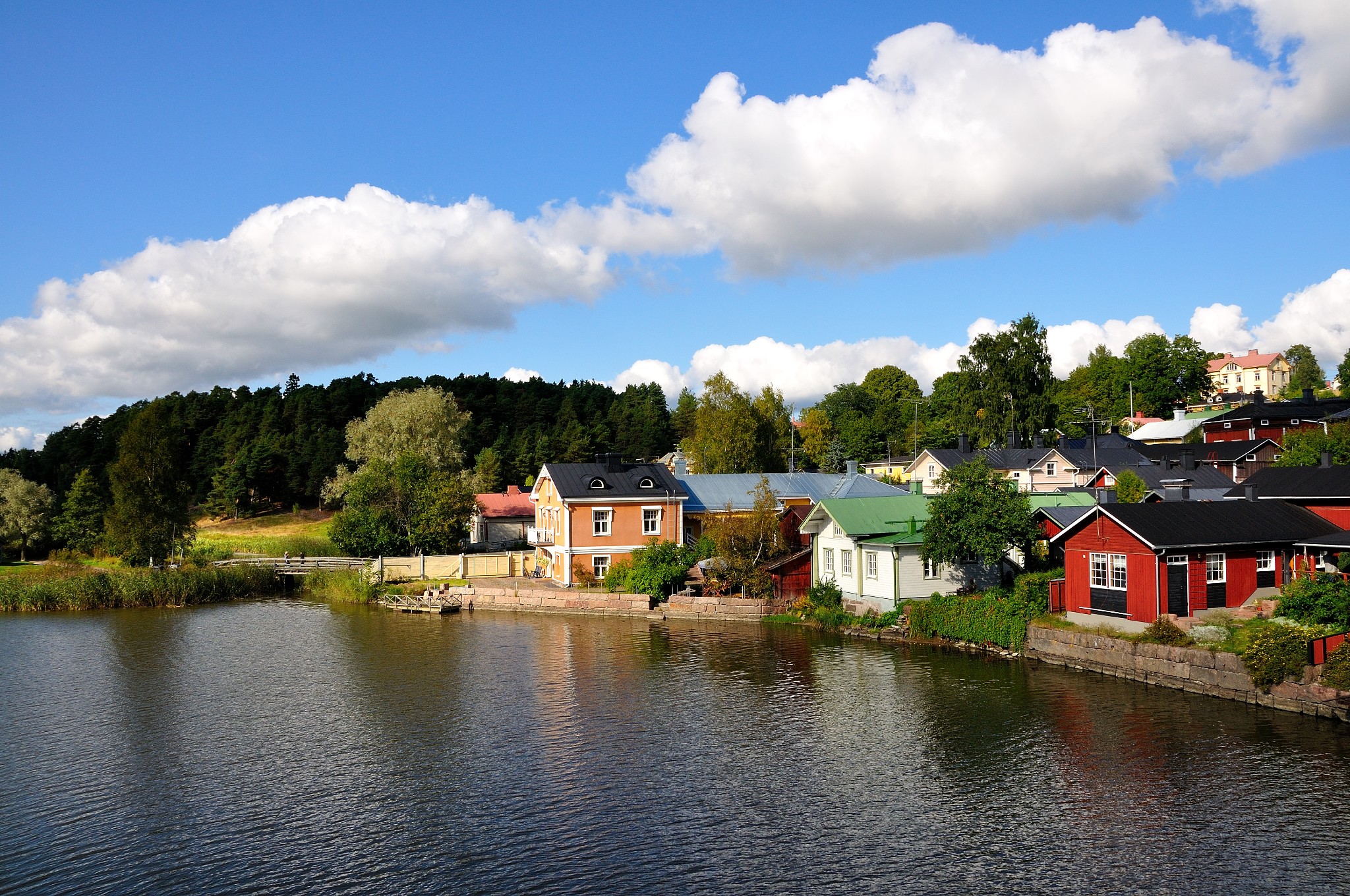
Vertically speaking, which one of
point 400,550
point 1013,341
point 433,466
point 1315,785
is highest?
point 1013,341

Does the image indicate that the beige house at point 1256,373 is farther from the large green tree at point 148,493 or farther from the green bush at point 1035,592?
the large green tree at point 148,493

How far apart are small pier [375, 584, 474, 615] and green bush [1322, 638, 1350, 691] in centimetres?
4057

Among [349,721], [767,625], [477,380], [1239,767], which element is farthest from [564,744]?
[477,380]

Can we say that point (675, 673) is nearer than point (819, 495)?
Yes

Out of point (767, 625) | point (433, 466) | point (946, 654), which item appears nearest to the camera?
point (946, 654)

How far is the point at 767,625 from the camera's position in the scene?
43.6 m

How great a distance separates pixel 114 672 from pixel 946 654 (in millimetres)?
32531

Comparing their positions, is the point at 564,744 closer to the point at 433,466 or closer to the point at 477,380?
the point at 433,466

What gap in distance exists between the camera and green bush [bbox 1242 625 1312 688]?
83.7ft

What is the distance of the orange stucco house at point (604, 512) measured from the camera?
5328cm

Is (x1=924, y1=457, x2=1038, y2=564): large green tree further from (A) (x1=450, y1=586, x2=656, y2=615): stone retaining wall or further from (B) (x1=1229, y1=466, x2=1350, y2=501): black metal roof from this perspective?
(A) (x1=450, y1=586, x2=656, y2=615): stone retaining wall

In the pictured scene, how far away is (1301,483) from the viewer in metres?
38.8

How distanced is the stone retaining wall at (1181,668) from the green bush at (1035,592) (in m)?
1.33

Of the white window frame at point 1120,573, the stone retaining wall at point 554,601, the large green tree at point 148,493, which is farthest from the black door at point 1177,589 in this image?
the large green tree at point 148,493
